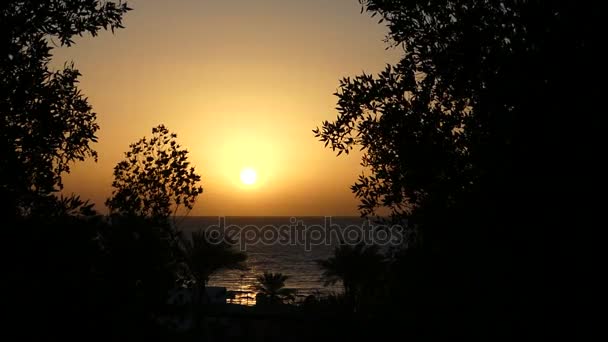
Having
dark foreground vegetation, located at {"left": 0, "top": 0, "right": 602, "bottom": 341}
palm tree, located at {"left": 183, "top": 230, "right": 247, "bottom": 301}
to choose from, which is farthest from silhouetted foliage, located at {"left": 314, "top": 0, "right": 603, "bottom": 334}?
palm tree, located at {"left": 183, "top": 230, "right": 247, "bottom": 301}

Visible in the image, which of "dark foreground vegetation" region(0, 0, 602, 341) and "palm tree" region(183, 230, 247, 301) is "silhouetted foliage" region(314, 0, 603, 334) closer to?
"dark foreground vegetation" region(0, 0, 602, 341)

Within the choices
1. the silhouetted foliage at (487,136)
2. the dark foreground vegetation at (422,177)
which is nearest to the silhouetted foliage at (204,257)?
the dark foreground vegetation at (422,177)

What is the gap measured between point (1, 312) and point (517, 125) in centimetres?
728

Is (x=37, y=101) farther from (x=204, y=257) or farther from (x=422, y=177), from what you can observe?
(x=204, y=257)

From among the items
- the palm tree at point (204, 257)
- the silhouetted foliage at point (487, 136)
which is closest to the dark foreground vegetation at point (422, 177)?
the silhouetted foliage at point (487, 136)

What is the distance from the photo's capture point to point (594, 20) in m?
8.87

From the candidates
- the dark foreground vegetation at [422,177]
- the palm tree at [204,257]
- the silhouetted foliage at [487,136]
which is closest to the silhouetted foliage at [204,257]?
the palm tree at [204,257]

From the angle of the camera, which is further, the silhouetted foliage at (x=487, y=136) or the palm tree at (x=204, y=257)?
the palm tree at (x=204, y=257)

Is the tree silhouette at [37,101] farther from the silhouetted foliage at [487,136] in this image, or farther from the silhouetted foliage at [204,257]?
the silhouetted foliage at [204,257]

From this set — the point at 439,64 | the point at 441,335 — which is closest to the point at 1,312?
the point at 441,335

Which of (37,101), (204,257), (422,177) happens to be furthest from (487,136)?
(204,257)

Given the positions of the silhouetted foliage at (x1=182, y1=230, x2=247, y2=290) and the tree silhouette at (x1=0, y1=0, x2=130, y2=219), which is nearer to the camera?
the tree silhouette at (x1=0, y1=0, x2=130, y2=219)

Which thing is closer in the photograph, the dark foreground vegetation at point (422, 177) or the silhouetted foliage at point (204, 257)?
the dark foreground vegetation at point (422, 177)

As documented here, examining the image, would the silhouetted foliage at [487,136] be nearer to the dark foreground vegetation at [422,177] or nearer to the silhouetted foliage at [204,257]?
the dark foreground vegetation at [422,177]
